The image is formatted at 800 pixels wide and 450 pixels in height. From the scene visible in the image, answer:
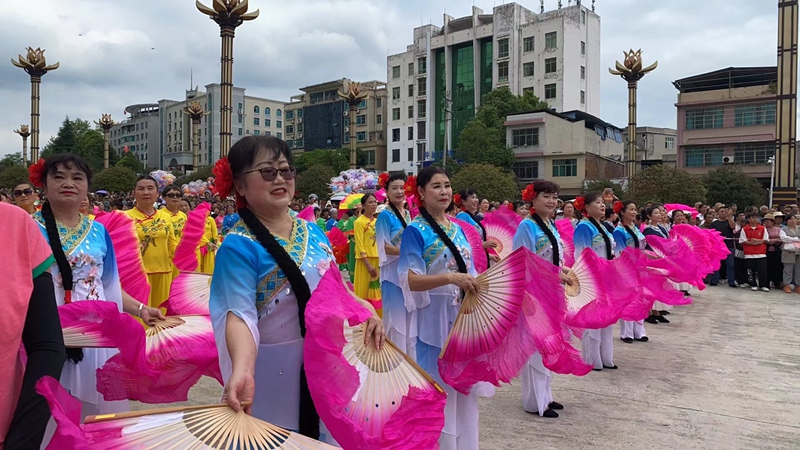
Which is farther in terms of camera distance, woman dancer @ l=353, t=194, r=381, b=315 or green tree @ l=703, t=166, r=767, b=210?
green tree @ l=703, t=166, r=767, b=210

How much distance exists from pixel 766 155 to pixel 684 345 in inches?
1383

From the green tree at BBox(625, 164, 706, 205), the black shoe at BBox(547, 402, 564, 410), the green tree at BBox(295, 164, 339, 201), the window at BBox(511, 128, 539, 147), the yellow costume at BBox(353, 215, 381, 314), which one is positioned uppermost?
the window at BBox(511, 128, 539, 147)

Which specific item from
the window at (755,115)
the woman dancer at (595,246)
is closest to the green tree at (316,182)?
the window at (755,115)

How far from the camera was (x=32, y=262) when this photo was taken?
4.63 feet

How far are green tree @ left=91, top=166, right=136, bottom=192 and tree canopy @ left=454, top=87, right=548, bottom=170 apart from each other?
23.4 meters

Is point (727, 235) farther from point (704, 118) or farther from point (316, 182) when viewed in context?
point (704, 118)

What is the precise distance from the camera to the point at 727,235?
45.4 feet

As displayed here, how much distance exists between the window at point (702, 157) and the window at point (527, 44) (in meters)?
18.0

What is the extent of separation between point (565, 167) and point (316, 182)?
17.4 m

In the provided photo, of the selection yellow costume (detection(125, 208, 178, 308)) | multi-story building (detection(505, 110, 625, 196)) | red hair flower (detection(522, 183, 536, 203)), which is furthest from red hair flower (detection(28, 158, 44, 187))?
multi-story building (detection(505, 110, 625, 196))

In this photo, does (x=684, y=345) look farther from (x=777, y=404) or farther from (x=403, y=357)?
(x=403, y=357)

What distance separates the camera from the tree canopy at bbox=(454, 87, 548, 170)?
133ft

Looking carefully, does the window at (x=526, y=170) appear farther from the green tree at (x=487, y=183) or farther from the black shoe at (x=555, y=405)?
the black shoe at (x=555, y=405)

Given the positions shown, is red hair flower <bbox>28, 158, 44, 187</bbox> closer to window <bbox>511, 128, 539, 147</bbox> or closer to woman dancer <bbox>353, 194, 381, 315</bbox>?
woman dancer <bbox>353, 194, 381, 315</bbox>
